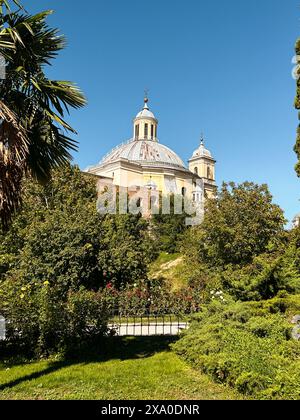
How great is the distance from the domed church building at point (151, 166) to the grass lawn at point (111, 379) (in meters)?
40.3

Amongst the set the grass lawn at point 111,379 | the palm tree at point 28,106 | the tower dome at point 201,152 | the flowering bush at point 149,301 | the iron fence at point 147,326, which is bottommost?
the grass lawn at point 111,379

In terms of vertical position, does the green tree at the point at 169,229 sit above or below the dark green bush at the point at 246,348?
above

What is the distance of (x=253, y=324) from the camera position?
6918 millimetres

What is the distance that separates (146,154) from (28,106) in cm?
5171

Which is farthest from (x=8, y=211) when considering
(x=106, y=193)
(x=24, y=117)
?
(x=106, y=193)

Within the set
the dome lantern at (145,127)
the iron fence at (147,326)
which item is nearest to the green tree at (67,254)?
the iron fence at (147,326)

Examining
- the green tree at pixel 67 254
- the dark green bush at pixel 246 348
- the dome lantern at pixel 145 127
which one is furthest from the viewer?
the dome lantern at pixel 145 127

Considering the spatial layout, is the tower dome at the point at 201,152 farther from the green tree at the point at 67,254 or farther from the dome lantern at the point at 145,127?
the green tree at the point at 67,254

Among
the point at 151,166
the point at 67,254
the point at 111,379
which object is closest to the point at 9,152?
→ the point at 111,379

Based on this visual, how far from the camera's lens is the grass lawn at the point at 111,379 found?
17.8 ft

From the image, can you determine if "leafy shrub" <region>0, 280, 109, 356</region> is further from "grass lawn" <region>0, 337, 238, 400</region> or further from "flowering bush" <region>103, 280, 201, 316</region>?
"flowering bush" <region>103, 280, 201, 316</region>

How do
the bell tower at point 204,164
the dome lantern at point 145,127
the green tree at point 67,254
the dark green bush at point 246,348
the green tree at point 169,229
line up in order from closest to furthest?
1. the dark green bush at point 246,348
2. the green tree at point 67,254
3. the green tree at point 169,229
4. the dome lantern at point 145,127
5. the bell tower at point 204,164

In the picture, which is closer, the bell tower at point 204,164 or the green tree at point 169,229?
the green tree at point 169,229

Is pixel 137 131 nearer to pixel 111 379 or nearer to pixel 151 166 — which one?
pixel 151 166
